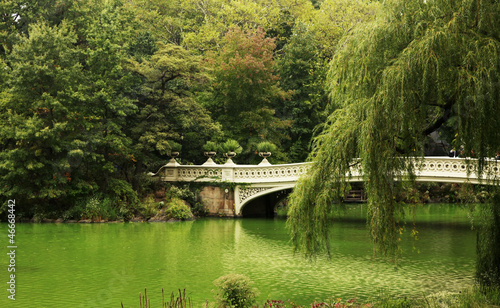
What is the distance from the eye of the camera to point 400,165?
9.18m

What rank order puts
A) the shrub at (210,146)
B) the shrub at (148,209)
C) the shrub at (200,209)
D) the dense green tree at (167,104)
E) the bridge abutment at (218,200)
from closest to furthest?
the shrub at (148,209), the dense green tree at (167,104), the shrub at (200,209), the bridge abutment at (218,200), the shrub at (210,146)

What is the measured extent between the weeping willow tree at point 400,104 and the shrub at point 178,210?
46.9 ft

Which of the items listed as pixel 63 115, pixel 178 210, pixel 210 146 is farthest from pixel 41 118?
pixel 210 146

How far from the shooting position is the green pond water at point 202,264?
1112cm

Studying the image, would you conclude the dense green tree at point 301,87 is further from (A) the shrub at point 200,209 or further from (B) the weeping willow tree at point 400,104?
(B) the weeping willow tree at point 400,104

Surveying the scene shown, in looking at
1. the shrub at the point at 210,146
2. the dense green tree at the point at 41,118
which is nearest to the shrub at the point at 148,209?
the dense green tree at the point at 41,118

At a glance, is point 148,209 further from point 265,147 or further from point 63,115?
point 265,147

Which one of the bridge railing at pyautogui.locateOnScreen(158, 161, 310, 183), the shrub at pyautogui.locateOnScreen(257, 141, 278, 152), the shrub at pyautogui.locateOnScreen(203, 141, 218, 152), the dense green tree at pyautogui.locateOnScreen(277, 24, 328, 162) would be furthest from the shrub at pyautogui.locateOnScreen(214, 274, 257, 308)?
the dense green tree at pyautogui.locateOnScreen(277, 24, 328, 162)

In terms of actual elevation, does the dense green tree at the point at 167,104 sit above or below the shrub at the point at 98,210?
above

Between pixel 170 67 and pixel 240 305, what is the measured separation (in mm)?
17762

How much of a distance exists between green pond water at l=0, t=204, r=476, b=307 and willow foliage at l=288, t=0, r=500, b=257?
1821 mm

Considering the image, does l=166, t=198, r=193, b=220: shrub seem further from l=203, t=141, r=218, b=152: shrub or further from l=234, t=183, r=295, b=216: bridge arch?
l=203, t=141, r=218, b=152: shrub

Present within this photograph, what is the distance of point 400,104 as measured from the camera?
8.57 m

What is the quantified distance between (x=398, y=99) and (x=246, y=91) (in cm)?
1995
